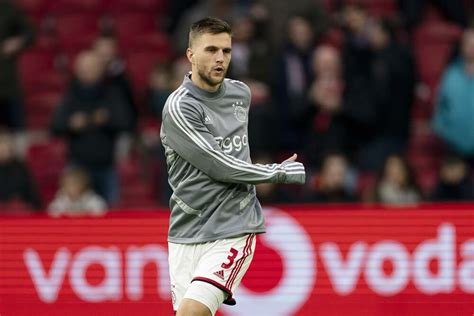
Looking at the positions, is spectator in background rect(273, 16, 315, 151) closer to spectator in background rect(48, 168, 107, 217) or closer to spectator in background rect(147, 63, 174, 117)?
spectator in background rect(147, 63, 174, 117)

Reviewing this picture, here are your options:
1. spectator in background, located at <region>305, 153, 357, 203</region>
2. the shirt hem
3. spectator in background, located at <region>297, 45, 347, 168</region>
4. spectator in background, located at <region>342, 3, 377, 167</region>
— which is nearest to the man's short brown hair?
the shirt hem

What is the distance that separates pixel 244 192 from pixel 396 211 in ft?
7.88

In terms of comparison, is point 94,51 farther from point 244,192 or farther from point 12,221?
point 244,192

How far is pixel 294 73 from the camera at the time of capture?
1220cm

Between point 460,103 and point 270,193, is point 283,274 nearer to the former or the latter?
point 270,193

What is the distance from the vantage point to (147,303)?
9.27 m

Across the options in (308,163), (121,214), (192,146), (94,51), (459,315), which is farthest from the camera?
(94,51)

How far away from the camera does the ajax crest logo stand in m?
7.08

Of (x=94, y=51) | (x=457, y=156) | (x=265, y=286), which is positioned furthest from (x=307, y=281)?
(x=94, y=51)

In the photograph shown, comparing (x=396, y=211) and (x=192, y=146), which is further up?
(x=192, y=146)

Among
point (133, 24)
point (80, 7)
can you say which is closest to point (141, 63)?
point (133, 24)

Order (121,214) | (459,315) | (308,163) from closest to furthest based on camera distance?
(459,315)
(121,214)
(308,163)

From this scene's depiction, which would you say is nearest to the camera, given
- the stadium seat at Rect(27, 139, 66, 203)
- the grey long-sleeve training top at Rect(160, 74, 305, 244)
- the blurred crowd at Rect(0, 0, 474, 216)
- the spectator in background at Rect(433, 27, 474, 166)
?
the grey long-sleeve training top at Rect(160, 74, 305, 244)

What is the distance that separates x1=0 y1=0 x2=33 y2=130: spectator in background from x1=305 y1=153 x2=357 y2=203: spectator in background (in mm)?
3137
